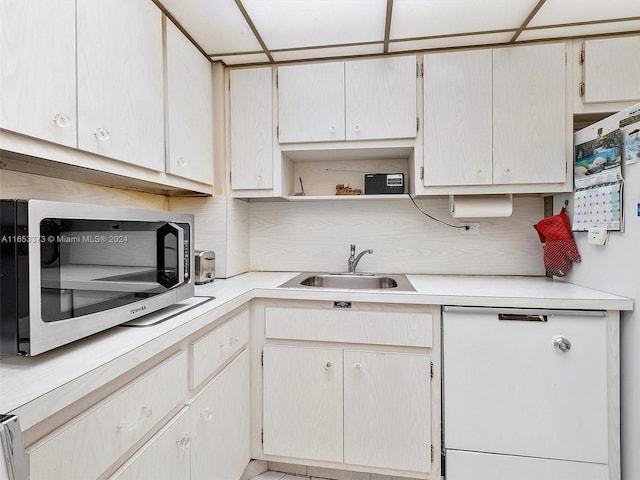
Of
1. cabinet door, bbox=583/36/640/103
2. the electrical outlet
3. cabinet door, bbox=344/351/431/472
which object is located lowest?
cabinet door, bbox=344/351/431/472

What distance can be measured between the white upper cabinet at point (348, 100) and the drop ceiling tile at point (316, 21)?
0.47ft

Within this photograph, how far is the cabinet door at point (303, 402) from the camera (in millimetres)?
1466

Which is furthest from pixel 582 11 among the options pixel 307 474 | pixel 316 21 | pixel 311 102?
pixel 307 474

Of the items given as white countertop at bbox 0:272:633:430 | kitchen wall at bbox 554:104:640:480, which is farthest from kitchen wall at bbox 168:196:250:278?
kitchen wall at bbox 554:104:640:480

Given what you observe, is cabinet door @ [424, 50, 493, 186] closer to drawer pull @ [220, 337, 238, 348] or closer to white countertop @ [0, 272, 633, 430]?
white countertop @ [0, 272, 633, 430]

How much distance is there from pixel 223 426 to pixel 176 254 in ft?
2.25

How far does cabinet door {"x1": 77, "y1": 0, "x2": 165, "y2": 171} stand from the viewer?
38.4 inches

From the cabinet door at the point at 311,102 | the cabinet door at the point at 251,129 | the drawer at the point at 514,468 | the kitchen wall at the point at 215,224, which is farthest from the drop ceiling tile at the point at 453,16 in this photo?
the drawer at the point at 514,468

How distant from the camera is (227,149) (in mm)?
1817

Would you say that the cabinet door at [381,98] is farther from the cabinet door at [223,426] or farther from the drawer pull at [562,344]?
the cabinet door at [223,426]

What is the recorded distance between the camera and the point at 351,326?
4.75 feet

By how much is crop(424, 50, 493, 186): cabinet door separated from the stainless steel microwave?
1.25 metres

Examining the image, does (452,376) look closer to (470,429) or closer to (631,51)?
(470,429)

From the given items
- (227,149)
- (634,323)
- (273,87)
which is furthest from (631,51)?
(227,149)
